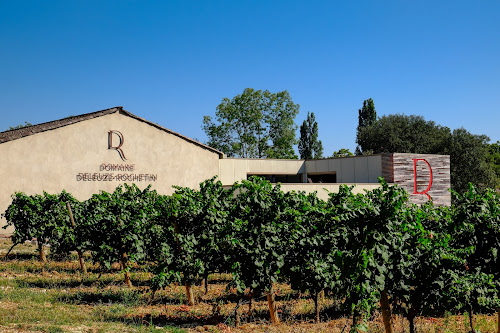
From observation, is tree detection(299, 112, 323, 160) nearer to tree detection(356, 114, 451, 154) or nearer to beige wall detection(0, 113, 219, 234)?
tree detection(356, 114, 451, 154)

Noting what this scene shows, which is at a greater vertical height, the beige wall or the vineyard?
the beige wall

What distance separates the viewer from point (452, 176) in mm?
54719

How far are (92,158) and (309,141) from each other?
152ft

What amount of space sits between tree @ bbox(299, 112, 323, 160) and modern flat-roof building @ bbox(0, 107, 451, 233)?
32775 millimetres

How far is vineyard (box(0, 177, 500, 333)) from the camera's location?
7688mm

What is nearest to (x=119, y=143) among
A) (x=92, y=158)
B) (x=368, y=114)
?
(x=92, y=158)

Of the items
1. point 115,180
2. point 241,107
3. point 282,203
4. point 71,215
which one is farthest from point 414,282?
point 241,107

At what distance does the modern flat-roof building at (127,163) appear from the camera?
27.2 m

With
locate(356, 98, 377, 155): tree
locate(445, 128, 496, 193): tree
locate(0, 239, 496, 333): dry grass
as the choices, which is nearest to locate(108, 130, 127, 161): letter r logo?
locate(0, 239, 496, 333): dry grass

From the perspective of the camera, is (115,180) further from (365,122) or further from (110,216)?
(365,122)

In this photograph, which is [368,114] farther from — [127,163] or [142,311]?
[142,311]

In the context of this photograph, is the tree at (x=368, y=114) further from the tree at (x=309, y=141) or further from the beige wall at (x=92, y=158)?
the beige wall at (x=92, y=158)

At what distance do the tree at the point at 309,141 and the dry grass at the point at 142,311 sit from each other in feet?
182

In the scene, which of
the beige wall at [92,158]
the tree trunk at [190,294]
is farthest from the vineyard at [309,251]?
the beige wall at [92,158]
